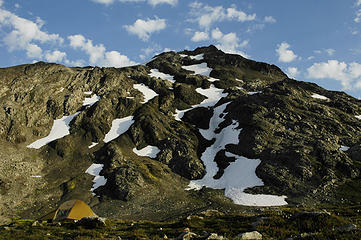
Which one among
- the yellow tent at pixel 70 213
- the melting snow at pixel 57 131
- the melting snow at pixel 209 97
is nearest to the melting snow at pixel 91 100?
the melting snow at pixel 57 131

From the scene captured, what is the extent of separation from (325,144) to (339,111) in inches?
1263

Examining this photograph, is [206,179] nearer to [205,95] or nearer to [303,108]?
[303,108]

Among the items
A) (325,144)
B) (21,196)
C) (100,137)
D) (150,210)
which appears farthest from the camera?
(100,137)

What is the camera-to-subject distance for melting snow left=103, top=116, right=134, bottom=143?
98075mm

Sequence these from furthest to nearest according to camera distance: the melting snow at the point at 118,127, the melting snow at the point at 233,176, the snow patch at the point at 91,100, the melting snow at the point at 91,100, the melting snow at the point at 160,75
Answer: the melting snow at the point at 160,75 → the melting snow at the point at 91,100 → the snow patch at the point at 91,100 → the melting snow at the point at 118,127 → the melting snow at the point at 233,176

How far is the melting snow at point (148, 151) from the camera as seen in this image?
295ft

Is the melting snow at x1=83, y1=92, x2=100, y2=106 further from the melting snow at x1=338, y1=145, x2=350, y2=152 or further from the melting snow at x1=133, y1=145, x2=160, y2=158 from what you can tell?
the melting snow at x1=338, y1=145, x2=350, y2=152

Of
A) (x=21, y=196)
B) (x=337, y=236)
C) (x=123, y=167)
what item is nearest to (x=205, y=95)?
(x=123, y=167)

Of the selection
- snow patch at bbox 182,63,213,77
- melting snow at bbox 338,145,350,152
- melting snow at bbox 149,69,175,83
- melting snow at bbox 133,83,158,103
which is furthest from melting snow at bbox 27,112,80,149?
melting snow at bbox 338,145,350,152

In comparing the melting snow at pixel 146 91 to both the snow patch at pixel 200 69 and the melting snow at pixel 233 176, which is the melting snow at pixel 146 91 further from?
the snow patch at pixel 200 69

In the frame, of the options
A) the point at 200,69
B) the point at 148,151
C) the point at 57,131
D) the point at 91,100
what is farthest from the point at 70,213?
the point at 200,69

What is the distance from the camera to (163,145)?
304 feet

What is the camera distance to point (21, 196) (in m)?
68.6

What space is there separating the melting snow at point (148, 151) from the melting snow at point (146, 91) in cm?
3587
